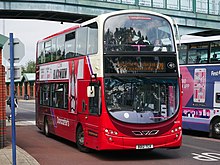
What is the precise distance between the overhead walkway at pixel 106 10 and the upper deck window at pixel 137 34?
14704mm

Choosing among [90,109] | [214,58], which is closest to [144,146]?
[90,109]

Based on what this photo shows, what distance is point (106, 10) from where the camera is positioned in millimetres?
28562

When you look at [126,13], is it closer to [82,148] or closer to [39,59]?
[82,148]

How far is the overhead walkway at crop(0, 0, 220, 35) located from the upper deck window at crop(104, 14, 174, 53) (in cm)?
1470

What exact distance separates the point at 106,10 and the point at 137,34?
16.4 meters

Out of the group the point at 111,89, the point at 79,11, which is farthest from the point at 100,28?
the point at 79,11

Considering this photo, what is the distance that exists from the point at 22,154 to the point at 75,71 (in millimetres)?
3310

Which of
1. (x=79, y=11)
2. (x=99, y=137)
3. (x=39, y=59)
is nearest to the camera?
(x=99, y=137)

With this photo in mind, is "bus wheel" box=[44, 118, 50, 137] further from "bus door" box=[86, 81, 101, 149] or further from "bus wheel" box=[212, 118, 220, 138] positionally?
"bus wheel" box=[212, 118, 220, 138]

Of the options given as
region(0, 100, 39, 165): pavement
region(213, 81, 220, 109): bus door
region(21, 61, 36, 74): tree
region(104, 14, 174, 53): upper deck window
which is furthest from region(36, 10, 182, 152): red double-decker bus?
region(21, 61, 36, 74): tree

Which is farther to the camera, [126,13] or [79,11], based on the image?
[79,11]

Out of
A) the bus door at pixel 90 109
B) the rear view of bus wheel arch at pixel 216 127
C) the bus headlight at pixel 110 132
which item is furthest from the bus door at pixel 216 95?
the bus headlight at pixel 110 132

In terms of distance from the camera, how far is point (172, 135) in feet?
40.1

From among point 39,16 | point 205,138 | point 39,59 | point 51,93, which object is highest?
point 39,16
